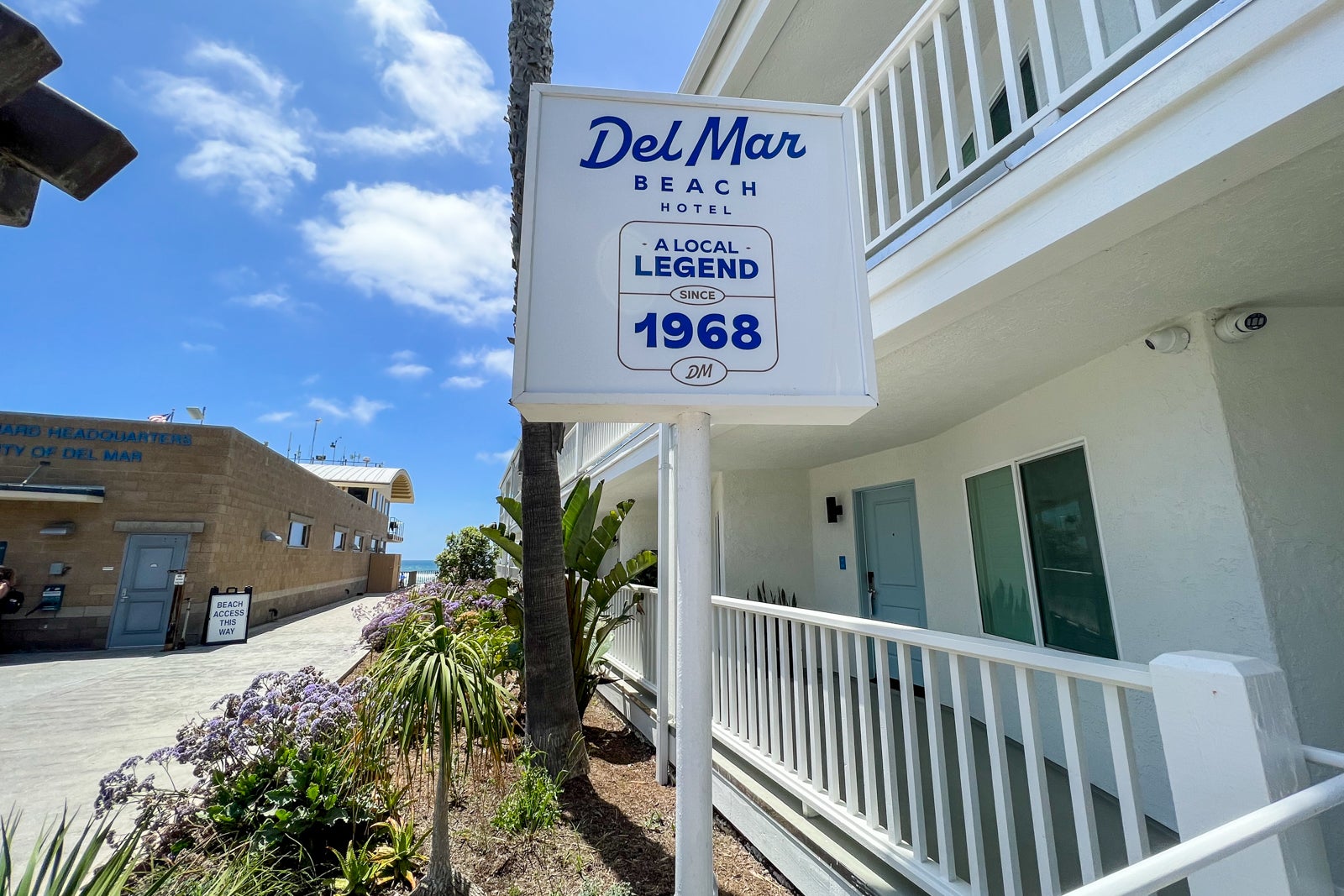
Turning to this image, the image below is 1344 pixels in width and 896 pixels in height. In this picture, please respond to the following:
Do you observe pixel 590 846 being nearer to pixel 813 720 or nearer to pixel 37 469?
pixel 813 720

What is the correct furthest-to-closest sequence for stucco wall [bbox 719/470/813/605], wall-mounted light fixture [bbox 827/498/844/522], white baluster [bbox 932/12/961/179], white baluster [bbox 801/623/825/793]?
stucco wall [bbox 719/470/813/605], wall-mounted light fixture [bbox 827/498/844/522], white baluster [bbox 801/623/825/793], white baluster [bbox 932/12/961/179]

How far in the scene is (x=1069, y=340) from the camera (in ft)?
10.8

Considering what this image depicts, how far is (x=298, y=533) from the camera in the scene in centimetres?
1827

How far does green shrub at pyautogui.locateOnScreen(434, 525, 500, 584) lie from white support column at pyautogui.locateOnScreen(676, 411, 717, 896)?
1558cm

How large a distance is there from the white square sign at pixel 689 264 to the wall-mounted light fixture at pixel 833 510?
529cm

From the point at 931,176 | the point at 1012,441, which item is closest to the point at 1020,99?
the point at 931,176

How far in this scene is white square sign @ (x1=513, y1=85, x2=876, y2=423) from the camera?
204 centimetres

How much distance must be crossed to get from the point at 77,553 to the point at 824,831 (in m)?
16.3

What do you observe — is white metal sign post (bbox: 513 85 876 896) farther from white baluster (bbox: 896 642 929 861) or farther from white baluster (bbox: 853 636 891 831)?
white baluster (bbox: 853 636 891 831)

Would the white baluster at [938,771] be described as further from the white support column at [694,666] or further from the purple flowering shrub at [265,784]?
the purple flowering shrub at [265,784]

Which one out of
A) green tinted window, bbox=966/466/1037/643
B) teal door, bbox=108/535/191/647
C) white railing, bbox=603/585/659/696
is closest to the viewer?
green tinted window, bbox=966/466/1037/643

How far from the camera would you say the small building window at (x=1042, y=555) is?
3750 mm

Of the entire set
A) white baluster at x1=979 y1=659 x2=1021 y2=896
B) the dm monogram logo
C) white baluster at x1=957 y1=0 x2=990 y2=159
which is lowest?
white baluster at x1=979 y1=659 x2=1021 y2=896

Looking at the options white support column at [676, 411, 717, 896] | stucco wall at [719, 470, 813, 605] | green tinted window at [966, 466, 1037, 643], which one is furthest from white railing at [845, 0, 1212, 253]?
stucco wall at [719, 470, 813, 605]
